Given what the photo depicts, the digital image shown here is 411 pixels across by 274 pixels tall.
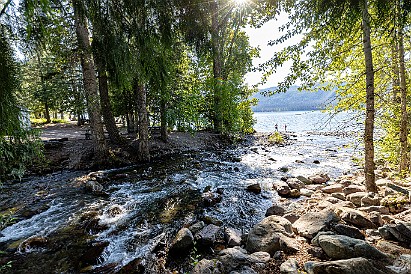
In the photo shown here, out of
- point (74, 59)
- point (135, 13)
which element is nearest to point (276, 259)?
point (135, 13)

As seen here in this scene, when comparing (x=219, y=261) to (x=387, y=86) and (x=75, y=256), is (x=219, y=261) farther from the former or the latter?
(x=387, y=86)

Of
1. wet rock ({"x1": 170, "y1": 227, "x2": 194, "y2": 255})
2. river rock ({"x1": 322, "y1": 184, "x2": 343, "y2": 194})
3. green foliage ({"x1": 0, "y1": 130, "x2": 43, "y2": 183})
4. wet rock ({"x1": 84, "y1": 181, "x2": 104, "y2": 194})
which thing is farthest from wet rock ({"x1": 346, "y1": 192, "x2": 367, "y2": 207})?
wet rock ({"x1": 84, "y1": 181, "x2": 104, "y2": 194})

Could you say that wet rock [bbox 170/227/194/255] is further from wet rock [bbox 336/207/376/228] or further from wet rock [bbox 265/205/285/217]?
wet rock [bbox 336/207/376/228]

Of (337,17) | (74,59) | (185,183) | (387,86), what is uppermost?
(74,59)

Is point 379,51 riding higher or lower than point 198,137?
higher

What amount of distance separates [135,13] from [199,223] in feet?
14.8

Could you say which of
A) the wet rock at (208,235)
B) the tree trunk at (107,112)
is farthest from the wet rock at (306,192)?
the tree trunk at (107,112)

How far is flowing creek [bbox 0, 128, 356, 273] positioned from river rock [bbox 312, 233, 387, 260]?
2.03 metres

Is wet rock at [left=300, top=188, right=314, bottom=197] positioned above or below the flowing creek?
below

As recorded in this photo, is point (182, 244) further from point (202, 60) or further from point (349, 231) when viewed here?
point (202, 60)

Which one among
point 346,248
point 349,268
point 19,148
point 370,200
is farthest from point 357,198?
point 19,148

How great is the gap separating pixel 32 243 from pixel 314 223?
A: 237 inches

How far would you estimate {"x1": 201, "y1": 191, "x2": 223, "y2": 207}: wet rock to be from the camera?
6590mm

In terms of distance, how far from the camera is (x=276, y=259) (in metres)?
3.47
